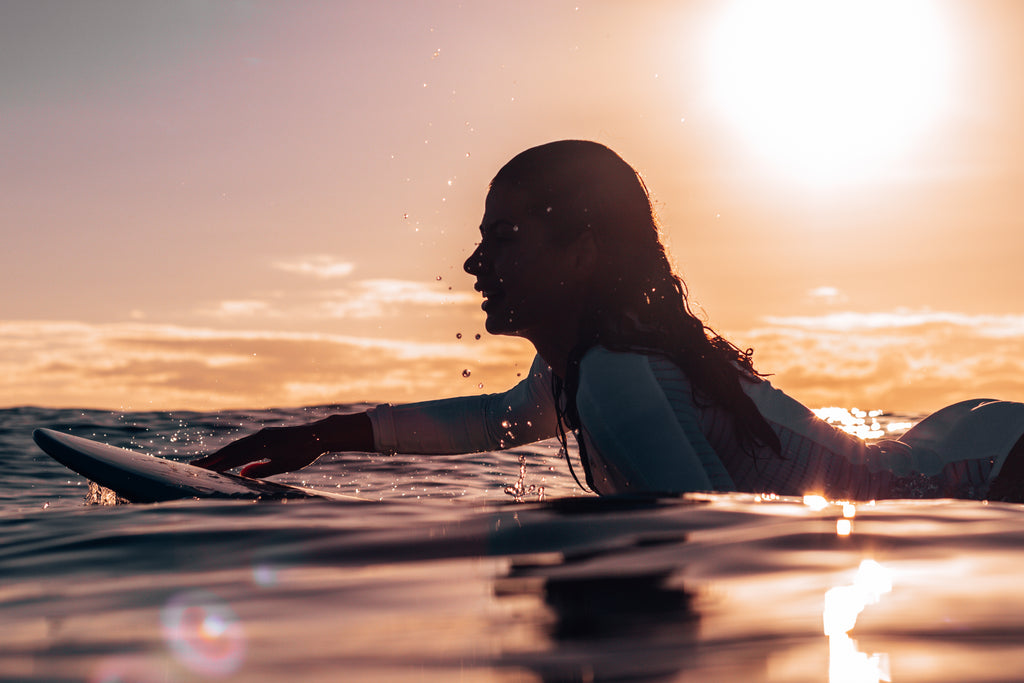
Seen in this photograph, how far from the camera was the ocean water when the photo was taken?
1231 mm

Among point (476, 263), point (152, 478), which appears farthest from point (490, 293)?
point (152, 478)

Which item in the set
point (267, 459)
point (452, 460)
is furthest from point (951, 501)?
point (452, 460)

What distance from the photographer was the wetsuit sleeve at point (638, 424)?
97.3 inches

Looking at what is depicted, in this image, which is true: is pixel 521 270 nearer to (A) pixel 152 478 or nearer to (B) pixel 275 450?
(B) pixel 275 450

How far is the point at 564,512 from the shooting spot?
247cm

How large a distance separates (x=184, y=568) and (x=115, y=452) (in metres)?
2.24

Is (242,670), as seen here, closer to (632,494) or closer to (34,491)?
(632,494)

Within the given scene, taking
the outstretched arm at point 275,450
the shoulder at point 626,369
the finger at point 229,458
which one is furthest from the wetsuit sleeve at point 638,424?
the finger at point 229,458

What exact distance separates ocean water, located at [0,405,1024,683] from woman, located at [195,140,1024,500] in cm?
18

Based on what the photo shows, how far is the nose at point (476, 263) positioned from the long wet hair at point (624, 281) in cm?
23

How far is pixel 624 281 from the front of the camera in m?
2.84

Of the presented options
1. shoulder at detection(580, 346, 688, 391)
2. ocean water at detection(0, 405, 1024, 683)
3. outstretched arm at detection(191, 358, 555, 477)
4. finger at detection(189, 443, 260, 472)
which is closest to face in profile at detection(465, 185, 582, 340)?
shoulder at detection(580, 346, 688, 391)

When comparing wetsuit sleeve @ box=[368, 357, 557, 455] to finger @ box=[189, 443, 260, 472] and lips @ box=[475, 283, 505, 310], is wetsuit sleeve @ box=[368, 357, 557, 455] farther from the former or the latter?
lips @ box=[475, 283, 505, 310]

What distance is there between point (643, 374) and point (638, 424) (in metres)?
0.14
